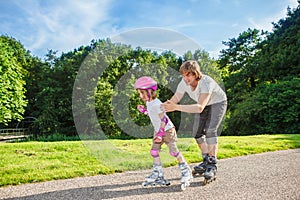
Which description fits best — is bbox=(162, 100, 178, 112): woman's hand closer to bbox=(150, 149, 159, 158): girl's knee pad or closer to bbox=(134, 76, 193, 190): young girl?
bbox=(134, 76, 193, 190): young girl

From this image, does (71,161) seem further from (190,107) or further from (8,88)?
(8,88)

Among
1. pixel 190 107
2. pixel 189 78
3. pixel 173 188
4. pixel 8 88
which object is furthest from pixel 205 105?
→ pixel 8 88

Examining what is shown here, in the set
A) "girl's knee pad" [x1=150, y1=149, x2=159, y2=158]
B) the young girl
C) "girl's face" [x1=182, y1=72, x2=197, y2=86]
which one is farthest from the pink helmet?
"girl's knee pad" [x1=150, y1=149, x2=159, y2=158]

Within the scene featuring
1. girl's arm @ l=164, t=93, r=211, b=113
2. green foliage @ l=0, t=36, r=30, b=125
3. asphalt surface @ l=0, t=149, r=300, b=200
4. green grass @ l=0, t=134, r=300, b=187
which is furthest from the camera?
green foliage @ l=0, t=36, r=30, b=125

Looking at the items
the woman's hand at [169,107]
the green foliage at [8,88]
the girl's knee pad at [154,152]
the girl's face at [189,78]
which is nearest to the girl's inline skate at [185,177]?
the girl's knee pad at [154,152]

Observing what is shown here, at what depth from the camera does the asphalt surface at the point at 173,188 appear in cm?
323

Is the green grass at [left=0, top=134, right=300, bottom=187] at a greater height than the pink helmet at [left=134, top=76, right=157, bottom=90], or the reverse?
the pink helmet at [left=134, top=76, right=157, bottom=90]

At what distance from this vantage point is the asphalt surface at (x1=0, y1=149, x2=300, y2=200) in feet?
10.6

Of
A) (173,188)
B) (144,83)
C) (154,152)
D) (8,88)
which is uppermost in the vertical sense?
(8,88)

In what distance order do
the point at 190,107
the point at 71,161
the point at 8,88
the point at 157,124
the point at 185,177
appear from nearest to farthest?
the point at 190,107
the point at 185,177
the point at 157,124
the point at 71,161
the point at 8,88

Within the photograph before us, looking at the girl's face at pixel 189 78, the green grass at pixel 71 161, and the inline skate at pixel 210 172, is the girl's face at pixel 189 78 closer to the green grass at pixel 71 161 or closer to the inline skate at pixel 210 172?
the inline skate at pixel 210 172

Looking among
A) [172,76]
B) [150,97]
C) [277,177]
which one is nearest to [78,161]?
[150,97]

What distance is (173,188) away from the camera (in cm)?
358

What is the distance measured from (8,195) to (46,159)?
2.17 metres
